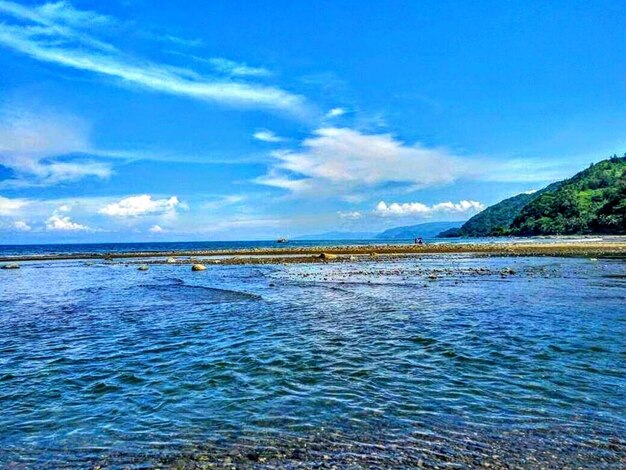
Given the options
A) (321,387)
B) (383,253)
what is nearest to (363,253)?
(383,253)

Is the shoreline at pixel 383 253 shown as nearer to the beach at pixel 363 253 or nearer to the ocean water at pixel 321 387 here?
the beach at pixel 363 253

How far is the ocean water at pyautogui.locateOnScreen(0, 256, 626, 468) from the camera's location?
7.46 metres

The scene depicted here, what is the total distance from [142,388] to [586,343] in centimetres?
1365

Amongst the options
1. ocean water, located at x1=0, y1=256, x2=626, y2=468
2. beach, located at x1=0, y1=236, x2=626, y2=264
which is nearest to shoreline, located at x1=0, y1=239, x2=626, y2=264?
beach, located at x1=0, y1=236, x2=626, y2=264

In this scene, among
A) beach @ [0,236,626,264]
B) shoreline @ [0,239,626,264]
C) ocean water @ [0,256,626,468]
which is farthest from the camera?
beach @ [0,236,626,264]

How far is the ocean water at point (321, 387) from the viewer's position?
24.5 feet

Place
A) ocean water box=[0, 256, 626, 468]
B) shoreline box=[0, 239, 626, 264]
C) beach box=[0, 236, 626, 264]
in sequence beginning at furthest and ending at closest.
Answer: beach box=[0, 236, 626, 264] < shoreline box=[0, 239, 626, 264] < ocean water box=[0, 256, 626, 468]

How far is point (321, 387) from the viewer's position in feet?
35.1

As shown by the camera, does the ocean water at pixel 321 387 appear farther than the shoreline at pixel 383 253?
No

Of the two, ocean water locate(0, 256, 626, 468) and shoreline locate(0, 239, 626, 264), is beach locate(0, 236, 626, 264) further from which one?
ocean water locate(0, 256, 626, 468)

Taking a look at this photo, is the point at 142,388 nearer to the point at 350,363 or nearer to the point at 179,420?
the point at 179,420

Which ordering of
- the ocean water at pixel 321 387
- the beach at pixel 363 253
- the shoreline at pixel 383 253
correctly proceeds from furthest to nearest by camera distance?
1. the beach at pixel 363 253
2. the shoreline at pixel 383 253
3. the ocean water at pixel 321 387

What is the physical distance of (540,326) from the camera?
17.0 meters

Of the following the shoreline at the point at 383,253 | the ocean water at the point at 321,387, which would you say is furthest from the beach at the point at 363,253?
the ocean water at the point at 321,387
